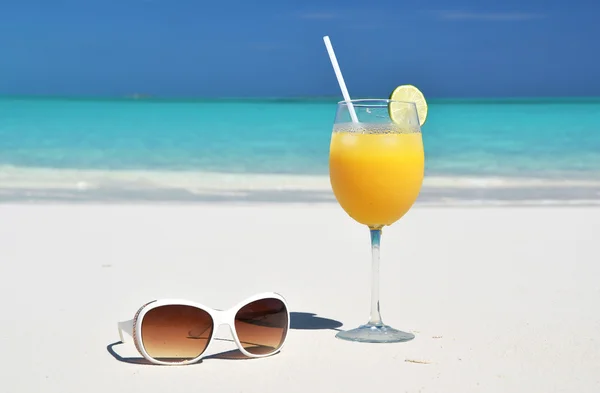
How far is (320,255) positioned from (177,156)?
10967mm

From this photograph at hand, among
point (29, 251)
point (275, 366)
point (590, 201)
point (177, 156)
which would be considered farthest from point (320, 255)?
point (177, 156)

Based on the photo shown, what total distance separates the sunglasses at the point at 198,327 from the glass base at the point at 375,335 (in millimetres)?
243

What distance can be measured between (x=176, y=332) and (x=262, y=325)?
10.0 inches

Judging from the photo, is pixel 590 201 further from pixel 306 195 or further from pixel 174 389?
pixel 174 389

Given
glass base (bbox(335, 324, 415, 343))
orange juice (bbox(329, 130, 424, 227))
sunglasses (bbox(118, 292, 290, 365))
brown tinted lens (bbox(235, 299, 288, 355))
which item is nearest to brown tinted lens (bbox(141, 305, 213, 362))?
sunglasses (bbox(118, 292, 290, 365))

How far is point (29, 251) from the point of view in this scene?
4.36 metres

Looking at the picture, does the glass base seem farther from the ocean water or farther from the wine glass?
the ocean water

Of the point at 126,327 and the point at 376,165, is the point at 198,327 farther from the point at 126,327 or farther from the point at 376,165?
the point at 376,165

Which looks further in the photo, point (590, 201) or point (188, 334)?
point (590, 201)

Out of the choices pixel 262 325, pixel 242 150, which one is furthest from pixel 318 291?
pixel 242 150

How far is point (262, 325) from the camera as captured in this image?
256 centimetres

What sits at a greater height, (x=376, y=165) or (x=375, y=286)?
(x=376, y=165)

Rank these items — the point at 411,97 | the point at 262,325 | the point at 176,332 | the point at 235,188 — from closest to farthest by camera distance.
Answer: the point at 176,332, the point at 262,325, the point at 411,97, the point at 235,188

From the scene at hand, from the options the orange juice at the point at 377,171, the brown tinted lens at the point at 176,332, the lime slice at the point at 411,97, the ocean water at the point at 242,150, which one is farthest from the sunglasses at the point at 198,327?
the ocean water at the point at 242,150
